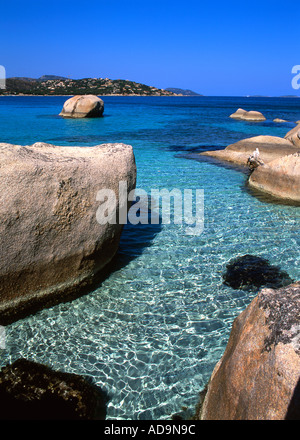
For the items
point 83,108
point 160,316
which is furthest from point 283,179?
point 83,108

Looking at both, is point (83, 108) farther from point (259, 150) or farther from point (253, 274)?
point (253, 274)

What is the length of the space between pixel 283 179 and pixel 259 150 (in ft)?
22.4

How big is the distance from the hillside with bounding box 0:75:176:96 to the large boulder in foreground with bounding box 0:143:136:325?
10554 centimetres

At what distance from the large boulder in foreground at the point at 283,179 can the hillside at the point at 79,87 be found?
3962 inches

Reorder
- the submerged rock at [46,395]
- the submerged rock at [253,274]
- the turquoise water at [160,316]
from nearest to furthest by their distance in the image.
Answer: the submerged rock at [46,395] → the turquoise water at [160,316] → the submerged rock at [253,274]

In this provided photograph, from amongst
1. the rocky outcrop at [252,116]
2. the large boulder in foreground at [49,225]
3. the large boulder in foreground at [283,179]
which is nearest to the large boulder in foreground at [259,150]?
the large boulder in foreground at [283,179]

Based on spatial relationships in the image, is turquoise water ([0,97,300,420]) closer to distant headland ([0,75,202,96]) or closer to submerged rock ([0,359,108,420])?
submerged rock ([0,359,108,420])

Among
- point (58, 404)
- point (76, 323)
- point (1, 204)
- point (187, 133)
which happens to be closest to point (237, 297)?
point (76, 323)

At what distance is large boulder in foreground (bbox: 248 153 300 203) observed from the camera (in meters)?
11.1

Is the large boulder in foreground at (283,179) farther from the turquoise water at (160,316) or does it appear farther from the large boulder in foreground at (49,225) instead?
the large boulder in foreground at (49,225)

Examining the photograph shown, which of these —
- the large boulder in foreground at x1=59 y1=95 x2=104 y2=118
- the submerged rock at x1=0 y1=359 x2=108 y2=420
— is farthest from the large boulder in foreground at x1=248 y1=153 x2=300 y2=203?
the large boulder in foreground at x1=59 y1=95 x2=104 y2=118

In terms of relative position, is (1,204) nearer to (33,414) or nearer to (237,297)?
(33,414)

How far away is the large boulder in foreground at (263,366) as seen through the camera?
9.46 ft
